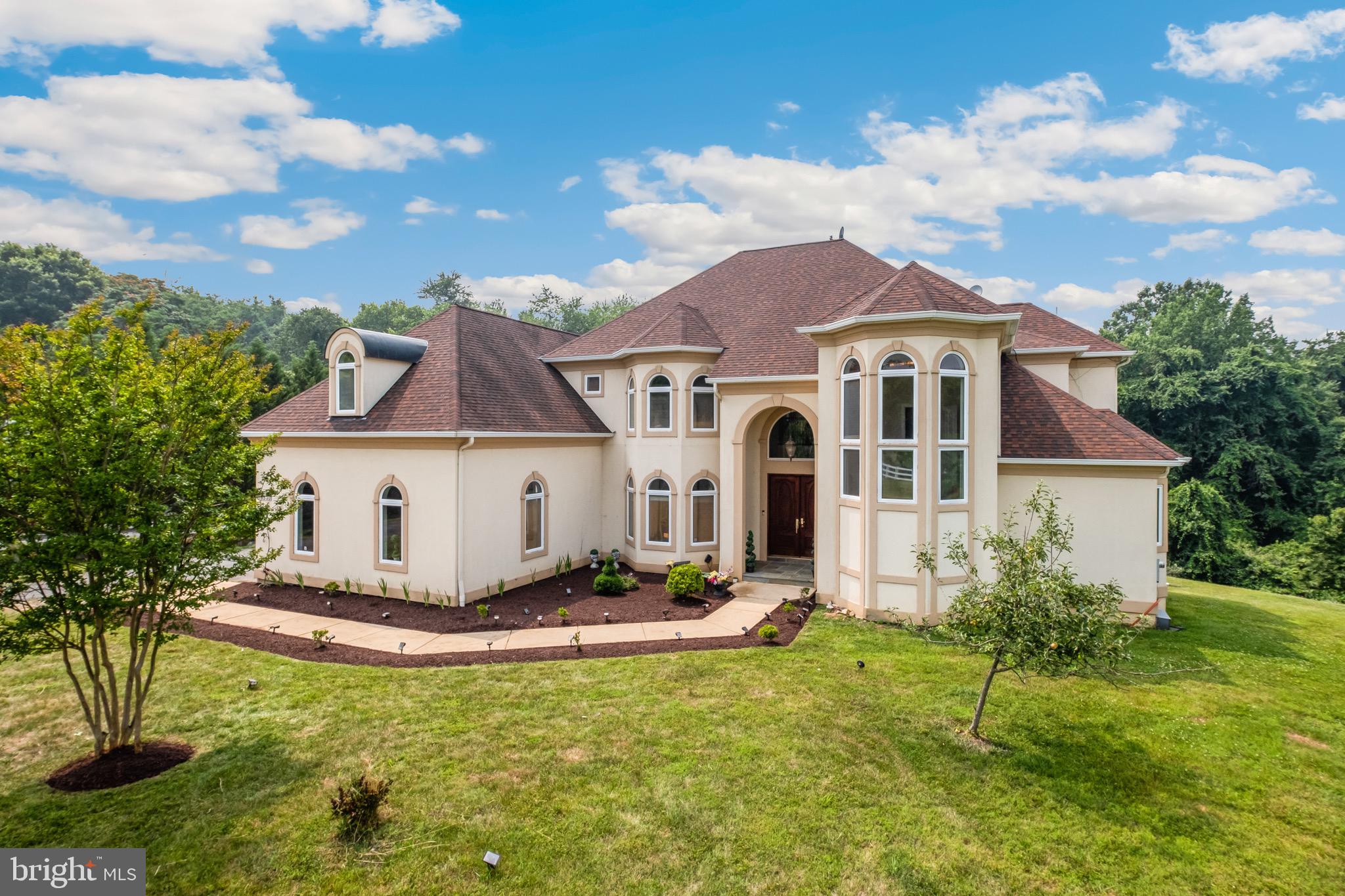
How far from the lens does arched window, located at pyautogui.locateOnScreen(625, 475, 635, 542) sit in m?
17.7

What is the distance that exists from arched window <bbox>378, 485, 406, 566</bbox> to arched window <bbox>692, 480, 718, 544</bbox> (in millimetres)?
7959

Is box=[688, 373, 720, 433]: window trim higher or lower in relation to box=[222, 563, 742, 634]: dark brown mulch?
higher

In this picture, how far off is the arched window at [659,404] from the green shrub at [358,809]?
12.3 meters

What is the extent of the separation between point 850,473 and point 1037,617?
658 cm

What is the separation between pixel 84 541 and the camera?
6.05 metres

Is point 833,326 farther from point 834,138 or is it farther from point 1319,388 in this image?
point 1319,388

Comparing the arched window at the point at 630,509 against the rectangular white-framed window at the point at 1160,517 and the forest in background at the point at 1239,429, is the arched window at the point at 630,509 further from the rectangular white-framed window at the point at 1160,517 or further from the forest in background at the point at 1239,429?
the rectangular white-framed window at the point at 1160,517

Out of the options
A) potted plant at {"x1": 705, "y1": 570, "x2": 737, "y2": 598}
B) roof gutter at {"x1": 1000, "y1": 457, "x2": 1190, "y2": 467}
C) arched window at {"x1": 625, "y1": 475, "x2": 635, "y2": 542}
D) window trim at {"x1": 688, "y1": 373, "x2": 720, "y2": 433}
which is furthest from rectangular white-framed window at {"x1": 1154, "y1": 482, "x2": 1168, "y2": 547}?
arched window at {"x1": 625, "y1": 475, "x2": 635, "y2": 542}

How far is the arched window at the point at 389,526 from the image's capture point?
1416 centimetres

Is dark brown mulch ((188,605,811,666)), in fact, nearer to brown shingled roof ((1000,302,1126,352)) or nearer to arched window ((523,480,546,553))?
arched window ((523,480,546,553))

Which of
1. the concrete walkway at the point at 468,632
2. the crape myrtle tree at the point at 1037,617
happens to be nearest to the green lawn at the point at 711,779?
the concrete walkway at the point at 468,632

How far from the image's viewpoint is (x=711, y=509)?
673 inches

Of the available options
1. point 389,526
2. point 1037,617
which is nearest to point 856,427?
point 1037,617

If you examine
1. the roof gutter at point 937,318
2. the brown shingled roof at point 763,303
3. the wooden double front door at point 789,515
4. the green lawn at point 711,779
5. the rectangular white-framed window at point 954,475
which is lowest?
the green lawn at point 711,779
